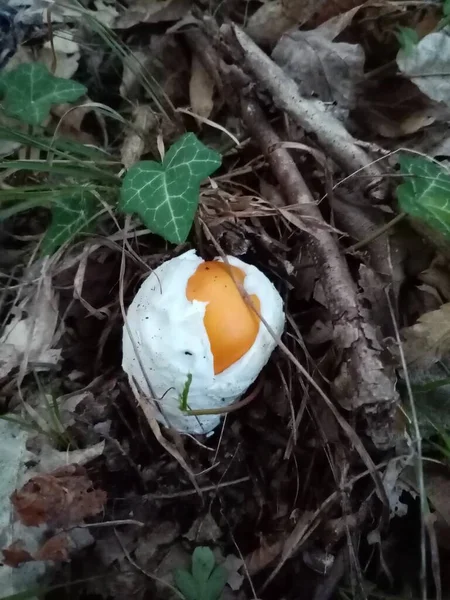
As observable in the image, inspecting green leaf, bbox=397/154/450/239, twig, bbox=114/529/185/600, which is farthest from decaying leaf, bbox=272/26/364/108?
twig, bbox=114/529/185/600

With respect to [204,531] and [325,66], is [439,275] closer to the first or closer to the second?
[325,66]

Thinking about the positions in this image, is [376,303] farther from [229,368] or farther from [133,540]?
[133,540]

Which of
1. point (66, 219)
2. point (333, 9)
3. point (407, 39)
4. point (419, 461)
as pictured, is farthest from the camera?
point (333, 9)

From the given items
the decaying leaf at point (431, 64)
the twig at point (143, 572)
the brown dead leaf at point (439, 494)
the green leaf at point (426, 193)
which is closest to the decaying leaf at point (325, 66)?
the decaying leaf at point (431, 64)

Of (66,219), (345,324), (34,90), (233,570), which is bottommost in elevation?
(233,570)

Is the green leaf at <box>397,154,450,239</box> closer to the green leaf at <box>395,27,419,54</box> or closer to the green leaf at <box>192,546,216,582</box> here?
the green leaf at <box>395,27,419,54</box>

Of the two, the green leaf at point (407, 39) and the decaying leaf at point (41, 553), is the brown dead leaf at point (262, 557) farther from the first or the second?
the green leaf at point (407, 39)

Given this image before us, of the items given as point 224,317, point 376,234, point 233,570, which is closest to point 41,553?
point 233,570
